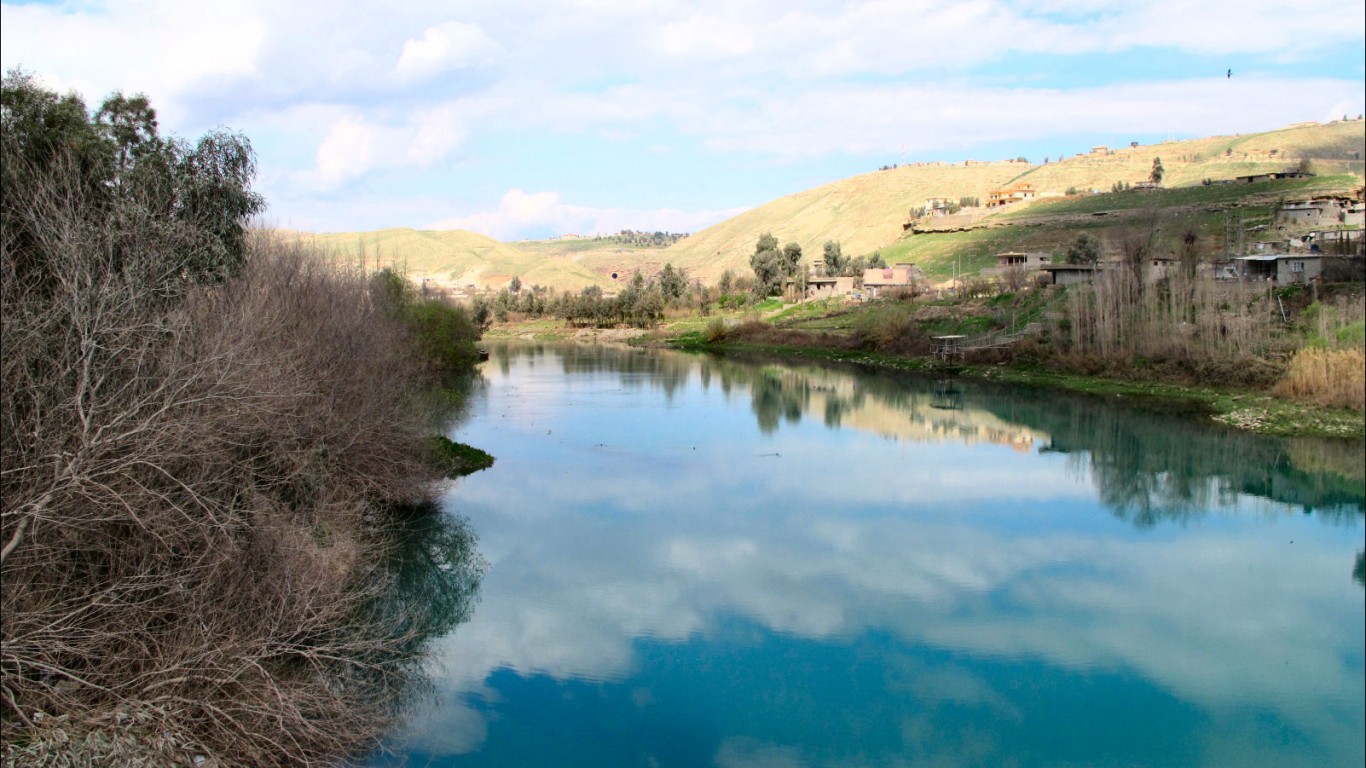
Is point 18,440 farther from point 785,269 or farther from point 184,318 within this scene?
point 785,269

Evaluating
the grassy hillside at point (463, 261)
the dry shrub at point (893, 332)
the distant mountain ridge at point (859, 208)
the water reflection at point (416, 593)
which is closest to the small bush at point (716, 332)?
the dry shrub at point (893, 332)

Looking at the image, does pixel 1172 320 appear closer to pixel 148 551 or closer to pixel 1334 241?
pixel 1334 241

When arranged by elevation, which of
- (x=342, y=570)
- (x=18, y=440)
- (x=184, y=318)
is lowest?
(x=342, y=570)

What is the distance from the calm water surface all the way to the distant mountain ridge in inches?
1824

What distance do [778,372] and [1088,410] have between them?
19680mm

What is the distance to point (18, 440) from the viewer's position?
813 centimetres

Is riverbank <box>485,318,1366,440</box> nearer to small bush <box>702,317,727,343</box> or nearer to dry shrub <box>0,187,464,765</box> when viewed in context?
small bush <box>702,317,727,343</box>

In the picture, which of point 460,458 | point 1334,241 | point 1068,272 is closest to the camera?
point 460,458

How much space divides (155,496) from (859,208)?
135963mm

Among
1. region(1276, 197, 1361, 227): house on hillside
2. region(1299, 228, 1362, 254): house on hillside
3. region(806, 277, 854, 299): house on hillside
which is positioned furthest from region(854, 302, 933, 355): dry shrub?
region(1276, 197, 1361, 227): house on hillside

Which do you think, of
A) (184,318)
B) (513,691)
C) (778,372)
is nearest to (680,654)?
(513,691)

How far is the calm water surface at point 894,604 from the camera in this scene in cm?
1077

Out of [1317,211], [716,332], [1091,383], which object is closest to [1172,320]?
[1091,383]

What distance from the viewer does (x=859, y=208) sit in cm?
13862
